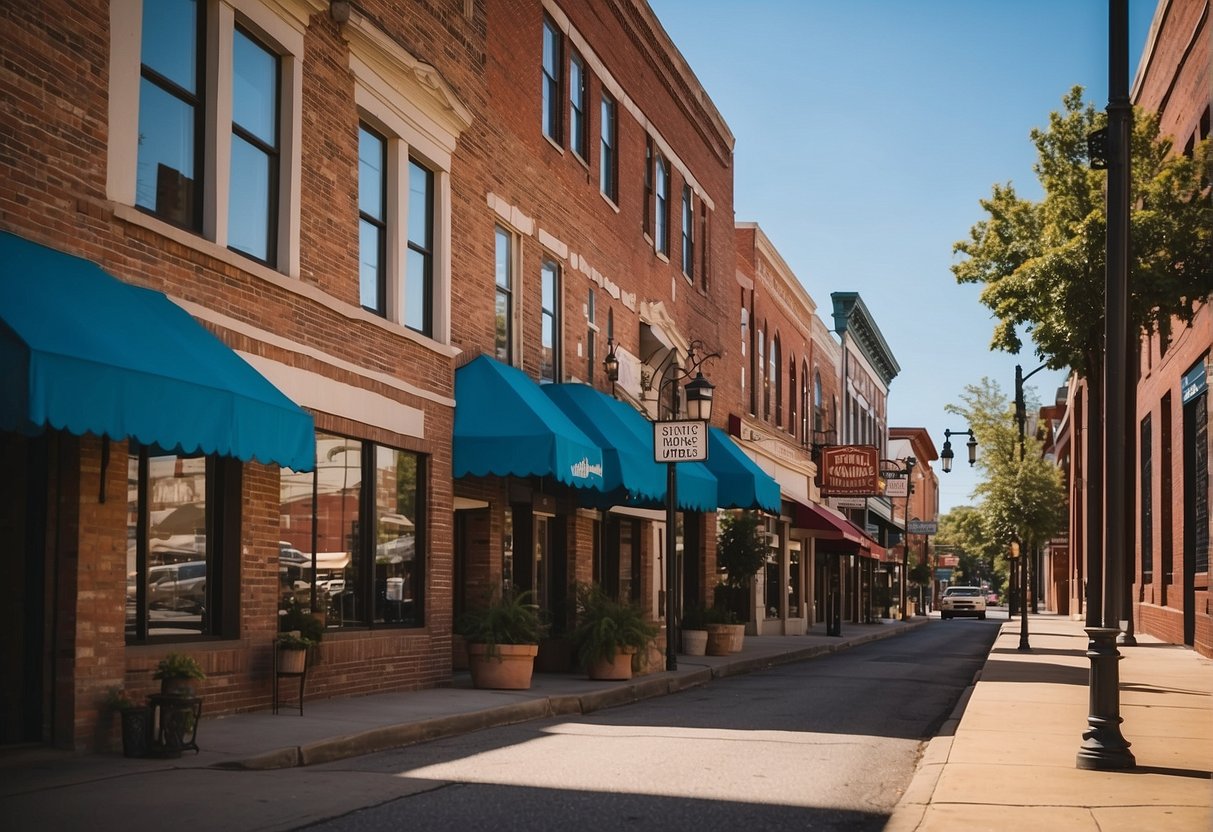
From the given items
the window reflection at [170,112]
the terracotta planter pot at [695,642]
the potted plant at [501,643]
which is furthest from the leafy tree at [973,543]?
the window reflection at [170,112]

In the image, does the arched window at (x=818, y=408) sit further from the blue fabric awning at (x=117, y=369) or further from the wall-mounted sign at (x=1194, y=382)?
the blue fabric awning at (x=117, y=369)

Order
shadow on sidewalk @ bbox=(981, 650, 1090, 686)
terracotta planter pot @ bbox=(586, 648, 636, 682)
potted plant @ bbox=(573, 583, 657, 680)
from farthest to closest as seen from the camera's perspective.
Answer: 1. shadow on sidewalk @ bbox=(981, 650, 1090, 686)
2. terracotta planter pot @ bbox=(586, 648, 636, 682)
3. potted plant @ bbox=(573, 583, 657, 680)

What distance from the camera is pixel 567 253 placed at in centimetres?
2227

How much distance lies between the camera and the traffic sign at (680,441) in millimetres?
20438

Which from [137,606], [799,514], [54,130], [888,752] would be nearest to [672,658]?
[888,752]

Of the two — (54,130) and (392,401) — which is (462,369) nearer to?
(392,401)

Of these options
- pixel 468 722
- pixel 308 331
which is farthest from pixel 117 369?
pixel 468 722

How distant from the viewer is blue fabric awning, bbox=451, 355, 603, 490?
16875 millimetres

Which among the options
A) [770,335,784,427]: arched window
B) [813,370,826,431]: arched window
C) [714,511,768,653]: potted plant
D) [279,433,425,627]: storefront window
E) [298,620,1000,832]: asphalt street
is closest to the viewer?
[298,620,1000,832]: asphalt street

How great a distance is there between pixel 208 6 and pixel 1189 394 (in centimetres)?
1868

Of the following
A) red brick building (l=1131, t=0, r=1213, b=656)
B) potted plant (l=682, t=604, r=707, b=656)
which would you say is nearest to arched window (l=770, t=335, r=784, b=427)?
red brick building (l=1131, t=0, r=1213, b=656)

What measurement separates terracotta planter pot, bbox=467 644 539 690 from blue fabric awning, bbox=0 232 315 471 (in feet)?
17.5

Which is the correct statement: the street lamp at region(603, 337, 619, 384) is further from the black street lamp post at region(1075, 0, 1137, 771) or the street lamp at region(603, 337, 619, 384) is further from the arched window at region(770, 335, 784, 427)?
the arched window at region(770, 335, 784, 427)

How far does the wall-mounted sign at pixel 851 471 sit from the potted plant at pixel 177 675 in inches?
1261
